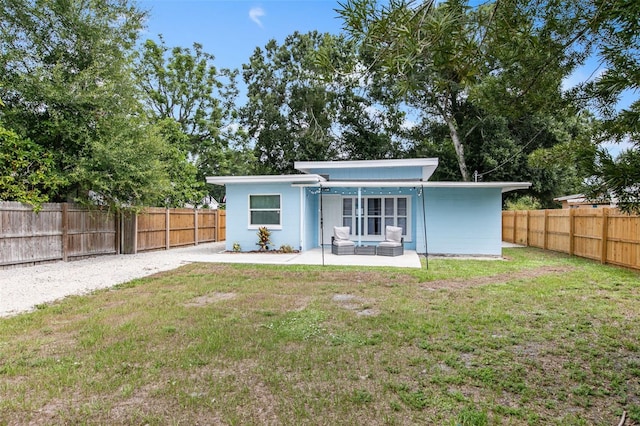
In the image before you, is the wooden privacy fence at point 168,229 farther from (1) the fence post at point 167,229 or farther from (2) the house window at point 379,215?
(2) the house window at point 379,215

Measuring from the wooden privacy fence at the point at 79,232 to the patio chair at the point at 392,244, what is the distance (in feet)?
29.1

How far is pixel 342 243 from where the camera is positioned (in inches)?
493

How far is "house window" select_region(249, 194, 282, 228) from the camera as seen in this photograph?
527 inches

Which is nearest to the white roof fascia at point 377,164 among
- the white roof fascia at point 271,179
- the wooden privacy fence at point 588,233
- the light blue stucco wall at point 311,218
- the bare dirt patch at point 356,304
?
the light blue stucco wall at point 311,218

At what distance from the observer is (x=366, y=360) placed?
3879mm

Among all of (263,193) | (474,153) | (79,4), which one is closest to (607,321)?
(263,193)

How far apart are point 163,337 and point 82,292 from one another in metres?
3.77

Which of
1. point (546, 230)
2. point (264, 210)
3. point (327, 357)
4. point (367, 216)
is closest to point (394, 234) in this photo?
point (367, 216)

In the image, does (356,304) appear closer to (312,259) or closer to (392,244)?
(312,259)

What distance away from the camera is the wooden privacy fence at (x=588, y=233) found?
9.27m

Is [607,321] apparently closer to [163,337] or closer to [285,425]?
[285,425]

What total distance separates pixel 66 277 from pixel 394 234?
9.38 meters

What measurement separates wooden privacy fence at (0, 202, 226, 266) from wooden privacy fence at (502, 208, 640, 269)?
1324 cm

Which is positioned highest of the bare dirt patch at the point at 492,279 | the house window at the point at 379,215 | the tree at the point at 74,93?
the tree at the point at 74,93
